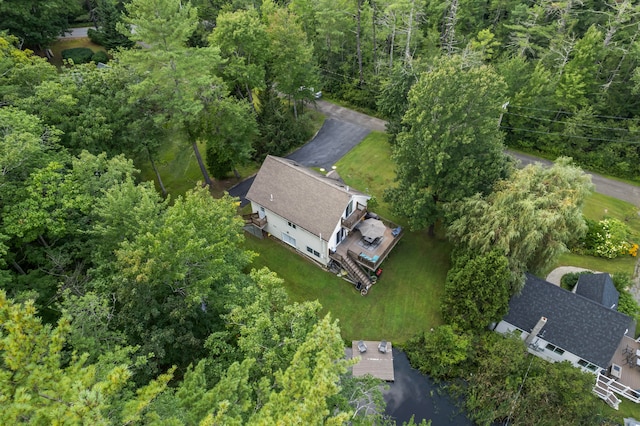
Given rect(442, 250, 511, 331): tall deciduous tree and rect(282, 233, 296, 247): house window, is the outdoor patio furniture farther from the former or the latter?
rect(282, 233, 296, 247): house window

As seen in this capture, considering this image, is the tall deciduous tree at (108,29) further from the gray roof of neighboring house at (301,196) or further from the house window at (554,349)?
the house window at (554,349)

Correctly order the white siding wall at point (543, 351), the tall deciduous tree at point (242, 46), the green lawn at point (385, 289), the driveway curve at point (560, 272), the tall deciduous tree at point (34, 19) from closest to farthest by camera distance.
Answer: the white siding wall at point (543, 351), the green lawn at point (385, 289), the driveway curve at point (560, 272), the tall deciduous tree at point (242, 46), the tall deciduous tree at point (34, 19)

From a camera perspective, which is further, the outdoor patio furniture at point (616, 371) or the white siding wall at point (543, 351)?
the white siding wall at point (543, 351)

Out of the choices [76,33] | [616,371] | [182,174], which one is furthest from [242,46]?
[616,371]

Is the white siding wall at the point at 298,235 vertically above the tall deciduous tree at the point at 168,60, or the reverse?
the tall deciduous tree at the point at 168,60

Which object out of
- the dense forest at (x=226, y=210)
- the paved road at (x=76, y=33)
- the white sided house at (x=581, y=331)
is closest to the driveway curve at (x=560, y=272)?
the white sided house at (x=581, y=331)

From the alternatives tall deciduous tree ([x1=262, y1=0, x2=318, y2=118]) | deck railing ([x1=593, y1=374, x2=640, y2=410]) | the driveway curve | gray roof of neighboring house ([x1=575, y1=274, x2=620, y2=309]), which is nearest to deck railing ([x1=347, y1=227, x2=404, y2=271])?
the driveway curve

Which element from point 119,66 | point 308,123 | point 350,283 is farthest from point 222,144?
point 350,283
